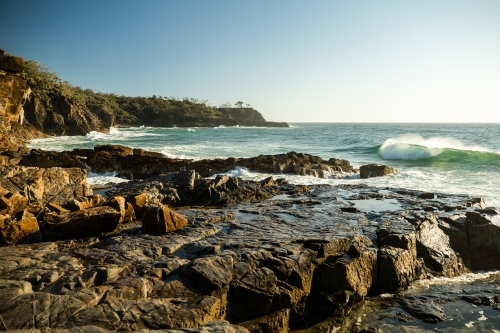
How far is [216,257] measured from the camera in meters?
5.38

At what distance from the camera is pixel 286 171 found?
1997cm

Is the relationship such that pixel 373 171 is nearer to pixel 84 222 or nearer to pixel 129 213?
pixel 129 213

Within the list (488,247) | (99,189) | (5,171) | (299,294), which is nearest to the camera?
(299,294)

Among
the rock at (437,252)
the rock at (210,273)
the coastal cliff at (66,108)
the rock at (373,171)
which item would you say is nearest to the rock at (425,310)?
the rock at (437,252)

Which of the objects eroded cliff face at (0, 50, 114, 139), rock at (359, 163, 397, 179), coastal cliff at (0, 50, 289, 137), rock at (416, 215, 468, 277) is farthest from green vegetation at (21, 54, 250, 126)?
rock at (416, 215, 468, 277)

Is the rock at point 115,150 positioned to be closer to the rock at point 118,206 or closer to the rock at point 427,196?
the rock at point 118,206

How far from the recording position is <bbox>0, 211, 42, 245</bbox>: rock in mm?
6016

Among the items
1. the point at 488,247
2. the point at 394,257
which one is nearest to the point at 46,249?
the point at 394,257

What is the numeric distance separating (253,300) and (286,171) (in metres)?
15.2

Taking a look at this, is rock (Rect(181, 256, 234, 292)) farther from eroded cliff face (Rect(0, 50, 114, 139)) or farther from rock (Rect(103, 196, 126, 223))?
eroded cliff face (Rect(0, 50, 114, 139))

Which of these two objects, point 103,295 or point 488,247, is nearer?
point 103,295

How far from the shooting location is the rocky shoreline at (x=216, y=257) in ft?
13.3

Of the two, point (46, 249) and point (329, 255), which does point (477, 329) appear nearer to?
point (329, 255)

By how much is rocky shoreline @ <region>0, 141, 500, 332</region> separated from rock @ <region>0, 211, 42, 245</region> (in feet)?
0.06
